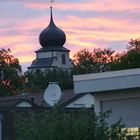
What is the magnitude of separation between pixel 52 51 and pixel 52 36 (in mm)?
6655

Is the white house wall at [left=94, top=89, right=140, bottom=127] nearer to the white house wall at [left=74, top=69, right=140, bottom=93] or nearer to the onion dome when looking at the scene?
the white house wall at [left=74, top=69, right=140, bottom=93]

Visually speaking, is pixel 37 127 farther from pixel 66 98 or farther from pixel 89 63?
pixel 89 63

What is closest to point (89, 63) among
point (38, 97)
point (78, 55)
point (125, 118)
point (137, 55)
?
point (78, 55)

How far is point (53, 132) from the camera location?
14.2 metres

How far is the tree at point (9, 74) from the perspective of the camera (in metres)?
88.9

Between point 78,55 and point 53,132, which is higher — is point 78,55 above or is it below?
above

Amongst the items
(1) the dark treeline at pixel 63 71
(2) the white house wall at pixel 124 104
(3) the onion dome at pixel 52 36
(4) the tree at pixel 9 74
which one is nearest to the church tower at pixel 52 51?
(3) the onion dome at pixel 52 36

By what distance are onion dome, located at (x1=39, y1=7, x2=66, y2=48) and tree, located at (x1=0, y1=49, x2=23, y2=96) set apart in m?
46.0

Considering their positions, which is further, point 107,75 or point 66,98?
point 66,98

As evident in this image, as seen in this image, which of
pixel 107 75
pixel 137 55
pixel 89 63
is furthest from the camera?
pixel 89 63

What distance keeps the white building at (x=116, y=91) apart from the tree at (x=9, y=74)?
71419 millimetres

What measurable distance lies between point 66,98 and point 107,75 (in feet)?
173

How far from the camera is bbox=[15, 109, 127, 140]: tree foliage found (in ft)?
46.4

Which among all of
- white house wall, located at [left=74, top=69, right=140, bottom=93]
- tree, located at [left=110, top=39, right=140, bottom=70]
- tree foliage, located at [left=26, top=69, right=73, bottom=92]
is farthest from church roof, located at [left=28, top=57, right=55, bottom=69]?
white house wall, located at [left=74, top=69, right=140, bottom=93]
